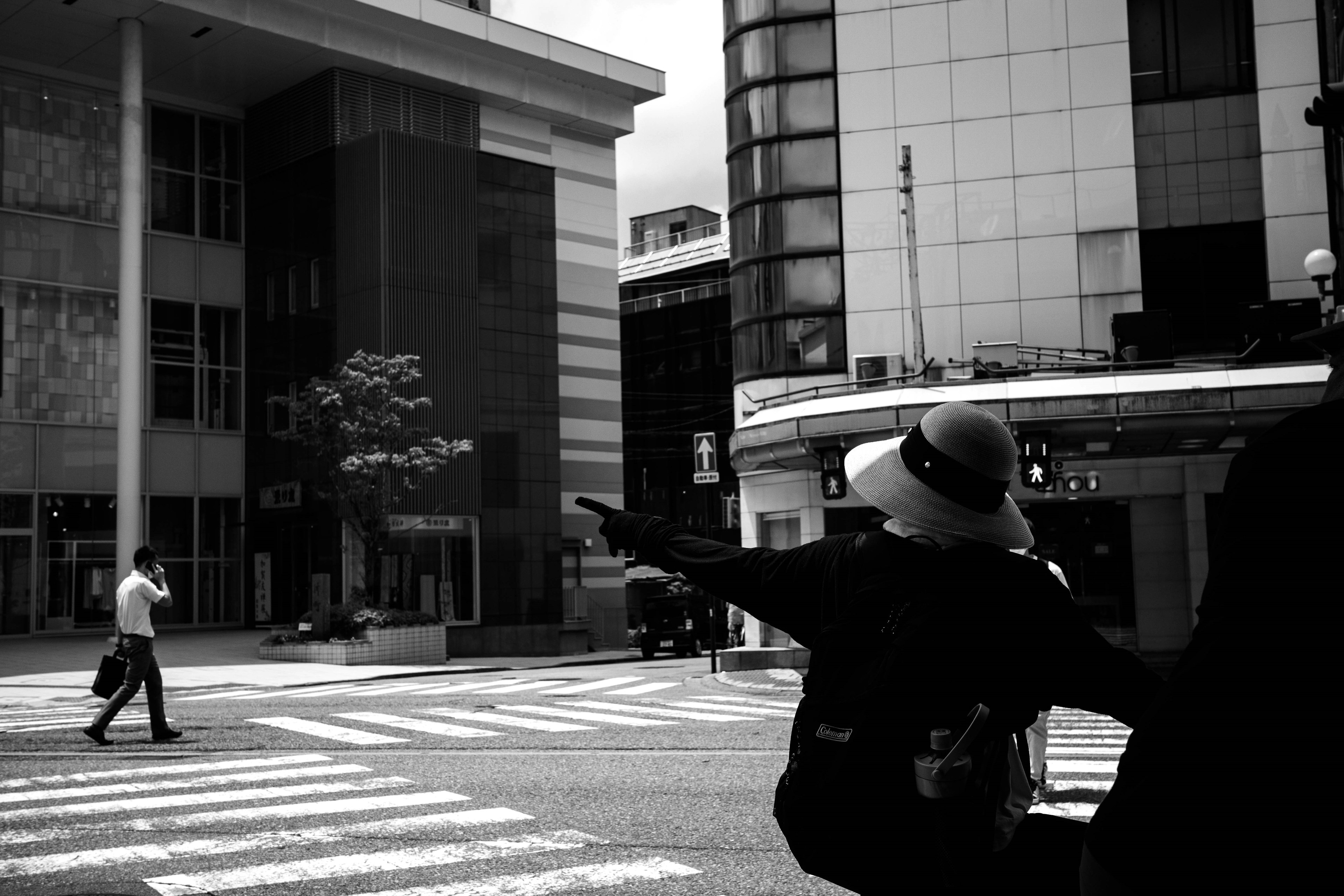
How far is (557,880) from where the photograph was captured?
655 cm

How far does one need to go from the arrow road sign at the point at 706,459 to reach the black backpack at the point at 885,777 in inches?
797

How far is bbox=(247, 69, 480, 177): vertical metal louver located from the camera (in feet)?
124

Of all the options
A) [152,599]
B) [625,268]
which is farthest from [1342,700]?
[625,268]

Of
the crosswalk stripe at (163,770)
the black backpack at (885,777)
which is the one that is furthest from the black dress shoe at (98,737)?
the black backpack at (885,777)

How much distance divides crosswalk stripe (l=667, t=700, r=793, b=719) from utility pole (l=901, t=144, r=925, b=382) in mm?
9839

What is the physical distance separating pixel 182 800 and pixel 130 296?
26882 mm

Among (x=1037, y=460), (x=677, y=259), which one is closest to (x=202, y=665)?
(x=1037, y=460)

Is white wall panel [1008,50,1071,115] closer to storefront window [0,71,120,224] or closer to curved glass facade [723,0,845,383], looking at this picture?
curved glass facade [723,0,845,383]

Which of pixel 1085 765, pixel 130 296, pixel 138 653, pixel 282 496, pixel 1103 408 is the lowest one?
pixel 1085 765

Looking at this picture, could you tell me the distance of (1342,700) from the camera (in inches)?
59.5

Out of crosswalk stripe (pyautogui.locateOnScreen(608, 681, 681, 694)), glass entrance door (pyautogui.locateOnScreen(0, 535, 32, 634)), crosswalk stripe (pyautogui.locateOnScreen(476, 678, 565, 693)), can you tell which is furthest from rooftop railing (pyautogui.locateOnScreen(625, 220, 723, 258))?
crosswalk stripe (pyautogui.locateOnScreen(608, 681, 681, 694))

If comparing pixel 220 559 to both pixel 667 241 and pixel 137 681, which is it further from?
pixel 667 241

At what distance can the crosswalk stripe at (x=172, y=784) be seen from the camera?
9.70 m

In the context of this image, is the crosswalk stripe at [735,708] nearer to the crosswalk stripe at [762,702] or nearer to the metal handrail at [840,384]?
the crosswalk stripe at [762,702]
